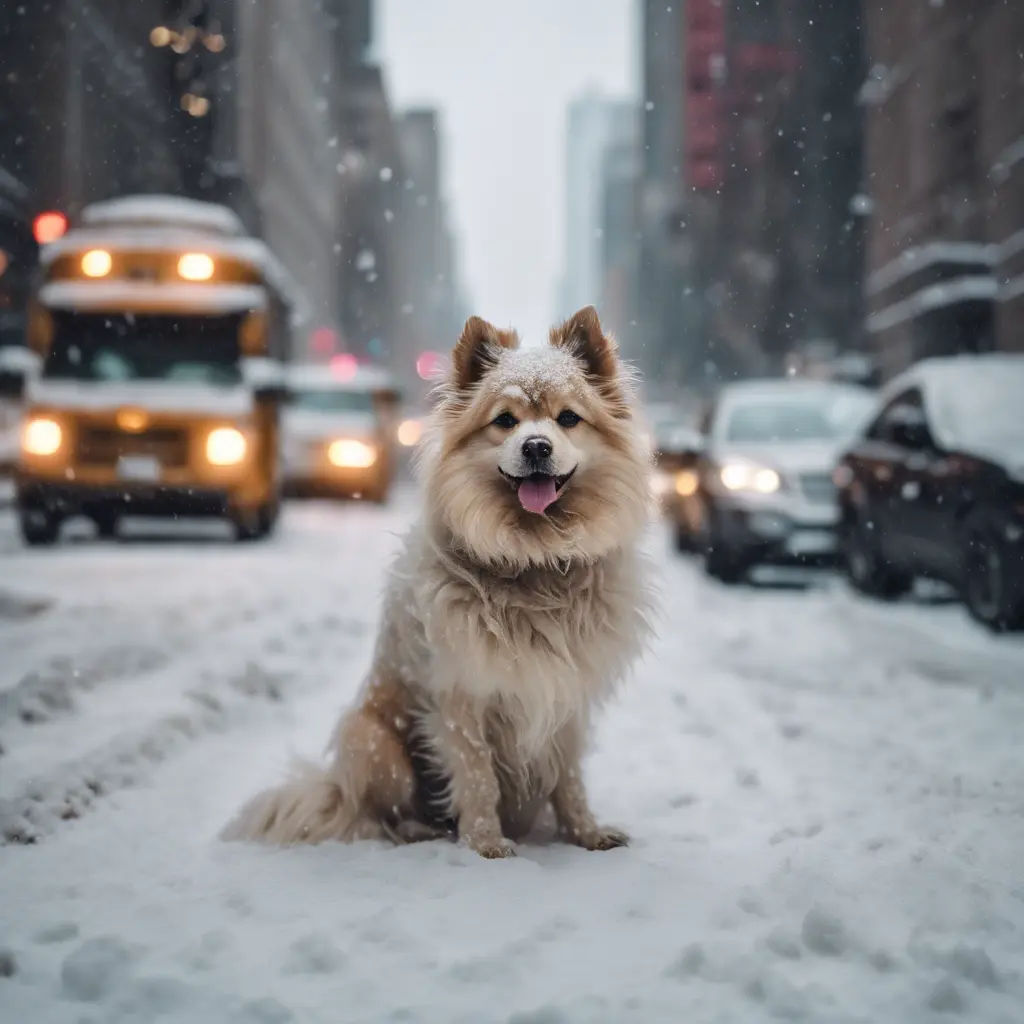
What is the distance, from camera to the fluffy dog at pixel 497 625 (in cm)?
362

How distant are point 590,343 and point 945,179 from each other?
83.9ft

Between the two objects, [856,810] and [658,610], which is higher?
[658,610]

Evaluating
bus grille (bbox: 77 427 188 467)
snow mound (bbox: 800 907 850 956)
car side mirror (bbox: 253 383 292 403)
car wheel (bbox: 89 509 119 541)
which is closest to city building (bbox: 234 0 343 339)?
car wheel (bbox: 89 509 119 541)

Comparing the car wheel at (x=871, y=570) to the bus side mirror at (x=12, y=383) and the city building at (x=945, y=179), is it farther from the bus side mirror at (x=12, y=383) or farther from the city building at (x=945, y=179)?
the city building at (x=945, y=179)

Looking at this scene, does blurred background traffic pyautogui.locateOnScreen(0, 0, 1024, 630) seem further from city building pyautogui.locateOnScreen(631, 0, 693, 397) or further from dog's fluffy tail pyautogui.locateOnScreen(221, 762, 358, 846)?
city building pyautogui.locateOnScreen(631, 0, 693, 397)

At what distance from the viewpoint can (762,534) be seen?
11.5 metres

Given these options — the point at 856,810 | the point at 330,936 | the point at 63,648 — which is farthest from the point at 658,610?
the point at 63,648

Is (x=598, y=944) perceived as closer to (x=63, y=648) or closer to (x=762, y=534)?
(x=63, y=648)

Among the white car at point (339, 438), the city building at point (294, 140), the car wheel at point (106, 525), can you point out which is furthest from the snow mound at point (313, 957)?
the city building at point (294, 140)

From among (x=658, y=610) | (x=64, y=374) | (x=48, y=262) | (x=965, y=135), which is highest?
(x=965, y=135)

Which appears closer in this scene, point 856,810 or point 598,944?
point 598,944

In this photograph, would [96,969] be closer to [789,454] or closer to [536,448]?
[536,448]

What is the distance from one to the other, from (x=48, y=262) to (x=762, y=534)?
27.7ft

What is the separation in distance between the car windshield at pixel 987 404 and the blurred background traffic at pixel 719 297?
0.10ft
